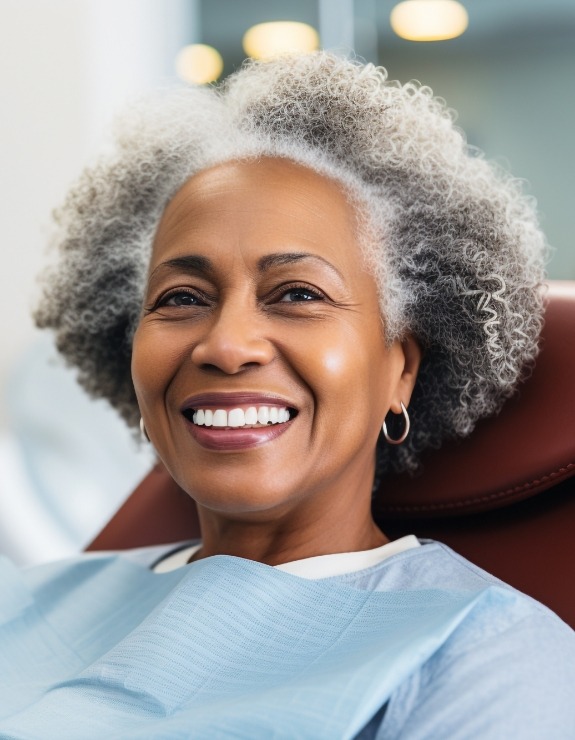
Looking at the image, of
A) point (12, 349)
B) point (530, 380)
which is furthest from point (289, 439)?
point (12, 349)

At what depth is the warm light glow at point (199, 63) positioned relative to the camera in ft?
13.5

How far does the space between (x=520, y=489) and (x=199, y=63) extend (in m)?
3.22

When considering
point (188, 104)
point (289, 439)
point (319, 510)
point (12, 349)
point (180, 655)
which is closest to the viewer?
point (180, 655)

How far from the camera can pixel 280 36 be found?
4.02m

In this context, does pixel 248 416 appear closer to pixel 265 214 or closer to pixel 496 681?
pixel 265 214

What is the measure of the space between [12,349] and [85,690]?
100 inches

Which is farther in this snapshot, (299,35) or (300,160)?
(299,35)

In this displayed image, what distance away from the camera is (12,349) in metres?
3.55

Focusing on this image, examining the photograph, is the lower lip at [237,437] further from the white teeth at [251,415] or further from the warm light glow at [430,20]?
the warm light glow at [430,20]

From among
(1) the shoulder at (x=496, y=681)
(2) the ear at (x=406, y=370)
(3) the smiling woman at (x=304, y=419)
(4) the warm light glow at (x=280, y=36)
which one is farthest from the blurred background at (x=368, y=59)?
(1) the shoulder at (x=496, y=681)

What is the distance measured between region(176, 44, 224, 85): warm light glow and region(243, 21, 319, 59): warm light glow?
0.16m

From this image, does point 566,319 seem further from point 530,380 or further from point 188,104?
point 188,104

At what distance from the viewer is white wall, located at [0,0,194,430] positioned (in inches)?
141

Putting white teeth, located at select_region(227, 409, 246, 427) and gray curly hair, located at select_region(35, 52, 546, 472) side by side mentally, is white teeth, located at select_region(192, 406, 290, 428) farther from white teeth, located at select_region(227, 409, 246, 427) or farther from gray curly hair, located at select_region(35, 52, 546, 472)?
gray curly hair, located at select_region(35, 52, 546, 472)
